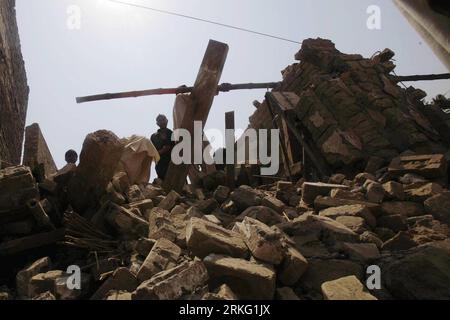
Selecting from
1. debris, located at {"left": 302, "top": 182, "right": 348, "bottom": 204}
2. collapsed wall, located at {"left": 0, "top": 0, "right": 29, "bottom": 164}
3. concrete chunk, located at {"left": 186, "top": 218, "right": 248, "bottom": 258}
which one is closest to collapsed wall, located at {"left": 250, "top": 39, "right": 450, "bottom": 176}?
debris, located at {"left": 302, "top": 182, "right": 348, "bottom": 204}

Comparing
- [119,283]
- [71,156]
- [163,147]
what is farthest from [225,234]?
[71,156]

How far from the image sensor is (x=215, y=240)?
2.14 metres

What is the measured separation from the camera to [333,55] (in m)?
7.00

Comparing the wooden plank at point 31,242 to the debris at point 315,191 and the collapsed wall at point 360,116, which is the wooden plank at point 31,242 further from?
the collapsed wall at point 360,116

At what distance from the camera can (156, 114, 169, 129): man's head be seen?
6.44 m

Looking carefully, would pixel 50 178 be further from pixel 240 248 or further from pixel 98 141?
pixel 240 248

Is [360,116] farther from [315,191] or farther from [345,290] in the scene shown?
[345,290]

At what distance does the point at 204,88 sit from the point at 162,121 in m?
2.37

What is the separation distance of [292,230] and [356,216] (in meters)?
0.69

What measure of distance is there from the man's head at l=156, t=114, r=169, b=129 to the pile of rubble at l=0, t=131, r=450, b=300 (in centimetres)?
272

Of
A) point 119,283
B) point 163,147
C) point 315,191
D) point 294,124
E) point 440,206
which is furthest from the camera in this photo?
point 294,124

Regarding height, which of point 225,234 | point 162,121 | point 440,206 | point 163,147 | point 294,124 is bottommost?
point 440,206
